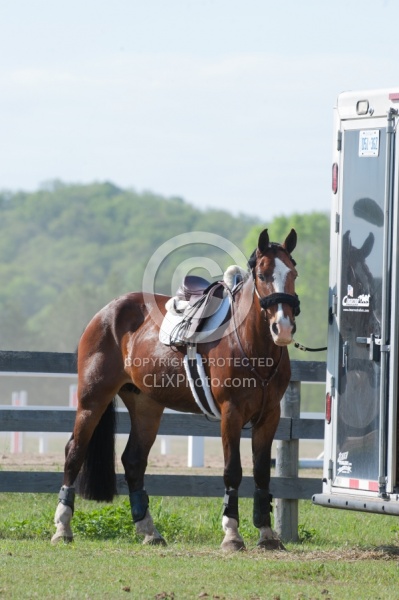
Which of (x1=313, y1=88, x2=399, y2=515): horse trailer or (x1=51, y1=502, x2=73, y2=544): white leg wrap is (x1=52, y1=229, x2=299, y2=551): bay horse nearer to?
(x1=51, y1=502, x2=73, y2=544): white leg wrap

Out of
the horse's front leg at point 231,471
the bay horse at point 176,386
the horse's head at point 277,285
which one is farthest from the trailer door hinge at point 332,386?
the horse's front leg at point 231,471

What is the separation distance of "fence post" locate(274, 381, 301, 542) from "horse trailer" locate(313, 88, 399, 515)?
134cm

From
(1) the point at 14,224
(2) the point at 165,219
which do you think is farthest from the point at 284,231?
(1) the point at 14,224

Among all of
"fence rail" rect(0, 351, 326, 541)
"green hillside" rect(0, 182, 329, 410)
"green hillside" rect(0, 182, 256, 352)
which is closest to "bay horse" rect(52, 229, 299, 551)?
"fence rail" rect(0, 351, 326, 541)

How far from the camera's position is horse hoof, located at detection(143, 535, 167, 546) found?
8.06 m

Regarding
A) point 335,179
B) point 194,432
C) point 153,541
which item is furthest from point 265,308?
point 153,541

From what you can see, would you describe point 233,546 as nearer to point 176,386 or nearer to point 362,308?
point 176,386

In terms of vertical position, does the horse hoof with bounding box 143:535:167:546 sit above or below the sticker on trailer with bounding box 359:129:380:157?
below

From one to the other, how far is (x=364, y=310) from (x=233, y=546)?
196 centimetres

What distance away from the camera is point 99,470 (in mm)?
8555

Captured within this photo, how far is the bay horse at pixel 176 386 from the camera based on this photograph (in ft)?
24.3

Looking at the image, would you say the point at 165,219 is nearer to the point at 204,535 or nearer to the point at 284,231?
the point at 284,231

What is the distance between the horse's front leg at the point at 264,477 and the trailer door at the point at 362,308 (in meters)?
0.54

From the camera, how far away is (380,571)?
22.1 feet
